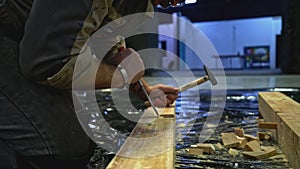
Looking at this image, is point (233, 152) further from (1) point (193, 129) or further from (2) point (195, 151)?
(1) point (193, 129)

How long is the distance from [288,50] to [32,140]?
5637 mm

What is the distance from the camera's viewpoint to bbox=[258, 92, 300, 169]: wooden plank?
943mm

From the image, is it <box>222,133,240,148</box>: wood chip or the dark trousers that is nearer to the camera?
the dark trousers

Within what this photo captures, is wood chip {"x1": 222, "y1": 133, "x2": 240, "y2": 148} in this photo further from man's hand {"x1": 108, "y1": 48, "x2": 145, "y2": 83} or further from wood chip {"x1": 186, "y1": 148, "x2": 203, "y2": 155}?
Answer: man's hand {"x1": 108, "y1": 48, "x2": 145, "y2": 83}

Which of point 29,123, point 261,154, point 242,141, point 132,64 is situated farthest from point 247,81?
point 29,123

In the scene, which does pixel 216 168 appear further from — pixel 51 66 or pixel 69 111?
pixel 51 66

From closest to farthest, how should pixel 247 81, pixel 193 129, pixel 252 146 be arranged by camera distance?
pixel 252 146
pixel 193 129
pixel 247 81

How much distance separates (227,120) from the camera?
66.1 inches

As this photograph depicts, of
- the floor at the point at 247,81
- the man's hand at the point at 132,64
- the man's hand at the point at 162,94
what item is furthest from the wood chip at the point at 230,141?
the floor at the point at 247,81

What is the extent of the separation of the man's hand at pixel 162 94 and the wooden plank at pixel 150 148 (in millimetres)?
146

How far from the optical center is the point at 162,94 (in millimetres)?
1484

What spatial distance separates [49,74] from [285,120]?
0.86 m

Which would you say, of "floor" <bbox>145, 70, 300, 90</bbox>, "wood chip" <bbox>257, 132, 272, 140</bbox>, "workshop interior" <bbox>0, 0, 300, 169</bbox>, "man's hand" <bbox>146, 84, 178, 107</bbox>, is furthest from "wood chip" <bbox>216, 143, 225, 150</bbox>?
"floor" <bbox>145, 70, 300, 90</bbox>

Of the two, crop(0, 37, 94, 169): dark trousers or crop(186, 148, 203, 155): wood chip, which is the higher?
crop(0, 37, 94, 169): dark trousers
